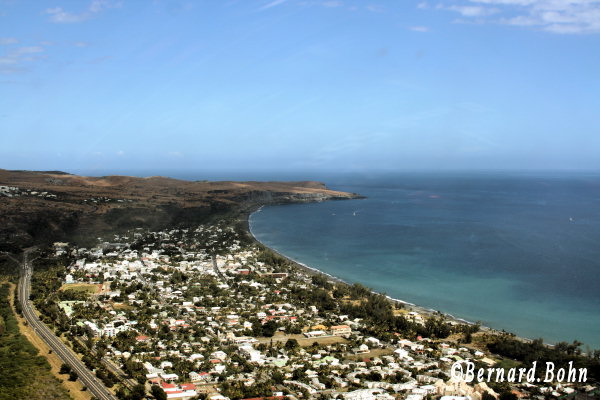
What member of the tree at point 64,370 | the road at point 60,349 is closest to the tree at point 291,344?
the road at point 60,349

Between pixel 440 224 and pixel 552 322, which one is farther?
pixel 440 224

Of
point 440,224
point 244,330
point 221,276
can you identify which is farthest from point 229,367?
point 440,224

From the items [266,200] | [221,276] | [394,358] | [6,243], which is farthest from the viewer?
[266,200]

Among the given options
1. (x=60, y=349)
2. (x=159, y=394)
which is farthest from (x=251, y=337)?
(x=60, y=349)

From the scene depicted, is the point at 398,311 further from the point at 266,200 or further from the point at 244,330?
the point at 266,200

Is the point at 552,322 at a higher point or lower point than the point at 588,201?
lower

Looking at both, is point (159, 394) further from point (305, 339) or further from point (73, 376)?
point (305, 339)

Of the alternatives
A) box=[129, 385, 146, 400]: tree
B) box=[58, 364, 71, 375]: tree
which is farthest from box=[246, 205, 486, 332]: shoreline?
box=[58, 364, 71, 375]: tree
